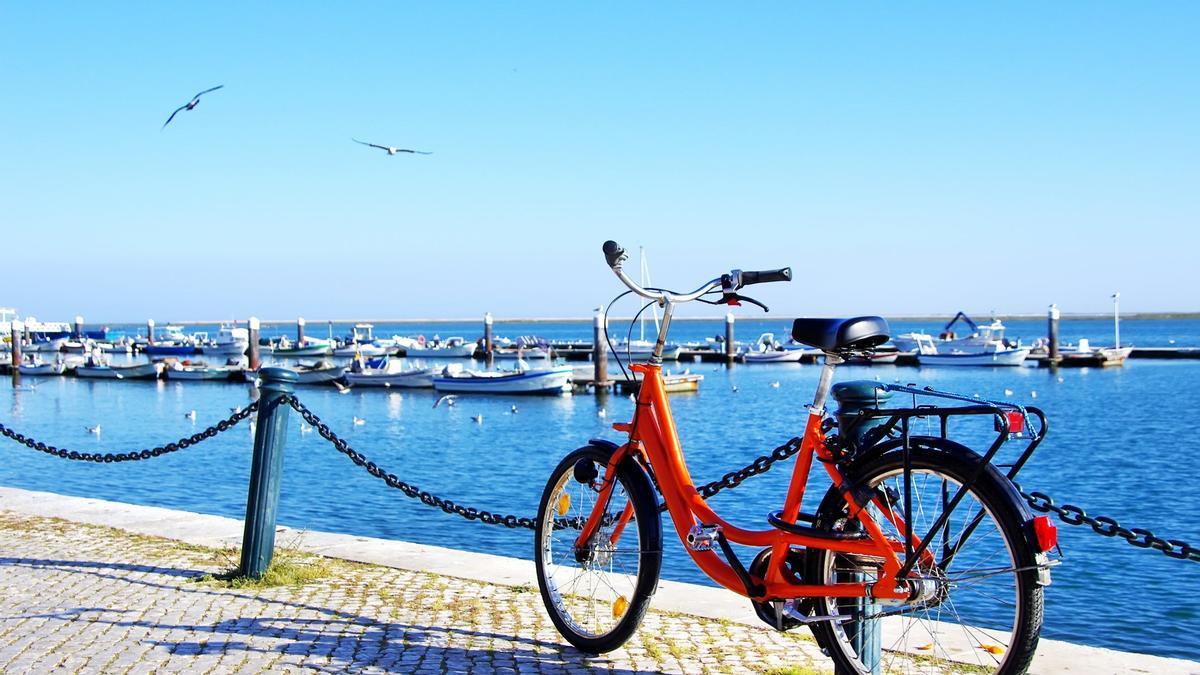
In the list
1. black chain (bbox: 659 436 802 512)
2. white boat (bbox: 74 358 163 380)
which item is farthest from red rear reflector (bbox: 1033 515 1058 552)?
white boat (bbox: 74 358 163 380)

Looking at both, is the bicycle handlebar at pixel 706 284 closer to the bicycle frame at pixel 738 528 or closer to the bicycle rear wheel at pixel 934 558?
the bicycle frame at pixel 738 528

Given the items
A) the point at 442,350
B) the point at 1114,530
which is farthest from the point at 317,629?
the point at 442,350

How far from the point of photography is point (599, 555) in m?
4.97

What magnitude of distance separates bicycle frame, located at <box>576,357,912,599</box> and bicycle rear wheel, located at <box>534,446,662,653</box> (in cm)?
6

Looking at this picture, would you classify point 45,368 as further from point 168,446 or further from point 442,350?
point 168,446

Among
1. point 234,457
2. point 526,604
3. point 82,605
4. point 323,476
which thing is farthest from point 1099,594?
point 234,457

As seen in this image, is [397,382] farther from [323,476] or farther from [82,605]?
[82,605]

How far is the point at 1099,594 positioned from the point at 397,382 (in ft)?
130

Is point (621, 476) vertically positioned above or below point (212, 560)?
above

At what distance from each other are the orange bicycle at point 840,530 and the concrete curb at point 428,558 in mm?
462

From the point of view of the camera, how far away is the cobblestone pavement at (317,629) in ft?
15.5

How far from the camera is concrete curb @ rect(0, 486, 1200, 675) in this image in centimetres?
481

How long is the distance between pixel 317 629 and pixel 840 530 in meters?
2.77

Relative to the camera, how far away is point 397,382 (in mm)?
47969
